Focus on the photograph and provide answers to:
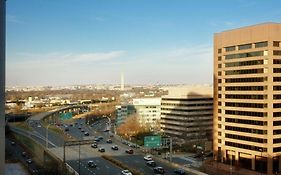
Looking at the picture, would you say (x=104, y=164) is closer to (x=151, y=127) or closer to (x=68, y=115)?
(x=68, y=115)

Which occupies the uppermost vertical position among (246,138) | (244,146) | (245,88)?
(245,88)

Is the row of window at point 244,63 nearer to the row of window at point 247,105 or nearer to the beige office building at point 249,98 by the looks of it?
the beige office building at point 249,98

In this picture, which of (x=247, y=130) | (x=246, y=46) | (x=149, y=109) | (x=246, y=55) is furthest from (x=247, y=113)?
(x=149, y=109)

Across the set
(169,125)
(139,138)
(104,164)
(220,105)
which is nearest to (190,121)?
(169,125)

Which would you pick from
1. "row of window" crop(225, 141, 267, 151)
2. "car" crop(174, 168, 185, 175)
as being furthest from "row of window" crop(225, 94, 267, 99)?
"car" crop(174, 168, 185, 175)

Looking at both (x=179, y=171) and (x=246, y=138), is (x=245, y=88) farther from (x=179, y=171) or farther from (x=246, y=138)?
(x=179, y=171)

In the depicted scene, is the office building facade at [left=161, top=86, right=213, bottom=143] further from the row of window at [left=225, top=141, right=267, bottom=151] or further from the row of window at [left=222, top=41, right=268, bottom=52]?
the row of window at [left=222, top=41, right=268, bottom=52]

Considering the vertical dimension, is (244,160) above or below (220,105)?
below

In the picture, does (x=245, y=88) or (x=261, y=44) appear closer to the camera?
(x=261, y=44)

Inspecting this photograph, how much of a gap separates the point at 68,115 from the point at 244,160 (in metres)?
17.4

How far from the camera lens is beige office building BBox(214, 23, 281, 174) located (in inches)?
781

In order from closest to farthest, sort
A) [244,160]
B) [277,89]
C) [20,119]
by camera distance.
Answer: [277,89] → [244,160] → [20,119]

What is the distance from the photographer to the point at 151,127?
3934 centimetres

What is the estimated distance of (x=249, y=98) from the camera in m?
20.8
